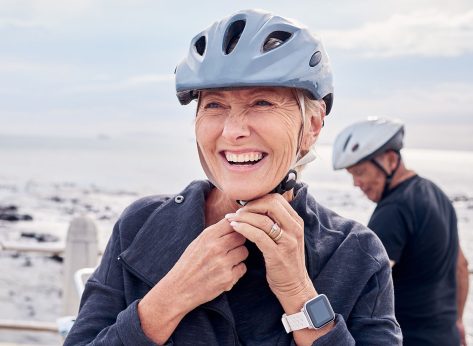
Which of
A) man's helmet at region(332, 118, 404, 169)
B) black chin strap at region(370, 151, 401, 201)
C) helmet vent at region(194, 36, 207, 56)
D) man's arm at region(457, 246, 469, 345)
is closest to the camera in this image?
helmet vent at region(194, 36, 207, 56)

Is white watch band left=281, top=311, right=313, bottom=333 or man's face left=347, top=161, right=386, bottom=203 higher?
white watch band left=281, top=311, right=313, bottom=333

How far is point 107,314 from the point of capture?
1.96 metres

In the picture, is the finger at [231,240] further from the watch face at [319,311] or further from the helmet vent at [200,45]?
the helmet vent at [200,45]

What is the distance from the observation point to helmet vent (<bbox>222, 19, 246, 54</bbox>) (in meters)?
1.96

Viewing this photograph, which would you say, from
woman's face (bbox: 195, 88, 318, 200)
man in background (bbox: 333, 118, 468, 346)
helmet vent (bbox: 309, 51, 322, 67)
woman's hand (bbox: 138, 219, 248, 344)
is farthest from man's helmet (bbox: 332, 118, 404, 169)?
woman's hand (bbox: 138, 219, 248, 344)

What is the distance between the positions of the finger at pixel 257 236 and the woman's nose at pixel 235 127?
0.87ft

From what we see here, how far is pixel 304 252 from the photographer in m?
1.96

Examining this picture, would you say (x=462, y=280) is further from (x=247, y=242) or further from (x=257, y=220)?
(x=257, y=220)

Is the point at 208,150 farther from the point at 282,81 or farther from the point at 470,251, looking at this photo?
the point at 470,251

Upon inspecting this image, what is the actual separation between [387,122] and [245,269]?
2957 millimetres

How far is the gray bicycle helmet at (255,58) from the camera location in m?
1.80

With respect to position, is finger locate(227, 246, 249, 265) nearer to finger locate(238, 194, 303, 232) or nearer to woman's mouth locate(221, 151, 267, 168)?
finger locate(238, 194, 303, 232)

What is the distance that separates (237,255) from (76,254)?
15.2ft

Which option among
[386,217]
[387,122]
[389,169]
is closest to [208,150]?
[386,217]
